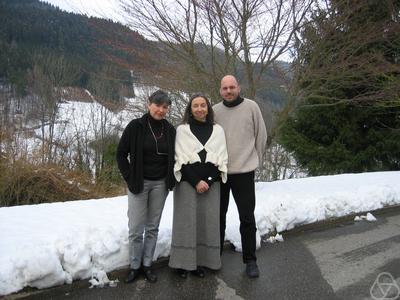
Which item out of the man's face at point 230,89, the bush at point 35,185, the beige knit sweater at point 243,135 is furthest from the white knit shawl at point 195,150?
the bush at point 35,185

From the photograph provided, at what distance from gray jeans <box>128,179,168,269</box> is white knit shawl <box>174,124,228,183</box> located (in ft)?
0.85

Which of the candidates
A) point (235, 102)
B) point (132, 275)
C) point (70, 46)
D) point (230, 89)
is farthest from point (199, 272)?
point (70, 46)

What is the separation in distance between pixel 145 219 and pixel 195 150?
33.0 inches

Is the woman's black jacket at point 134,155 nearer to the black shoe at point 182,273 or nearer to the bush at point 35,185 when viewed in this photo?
the black shoe at point 182,273

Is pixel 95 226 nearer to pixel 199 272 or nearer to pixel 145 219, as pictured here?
pixel 145 219

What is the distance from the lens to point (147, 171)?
3.62 metres

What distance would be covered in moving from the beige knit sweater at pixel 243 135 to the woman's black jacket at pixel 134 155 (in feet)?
2.00

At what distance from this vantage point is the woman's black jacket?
3.55 m

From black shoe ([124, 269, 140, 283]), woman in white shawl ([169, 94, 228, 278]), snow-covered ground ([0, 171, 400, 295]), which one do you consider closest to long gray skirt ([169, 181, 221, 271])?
woman in white shawl ([169, 94, 228, 278])

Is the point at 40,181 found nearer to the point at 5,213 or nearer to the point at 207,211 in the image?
the point at 5,213

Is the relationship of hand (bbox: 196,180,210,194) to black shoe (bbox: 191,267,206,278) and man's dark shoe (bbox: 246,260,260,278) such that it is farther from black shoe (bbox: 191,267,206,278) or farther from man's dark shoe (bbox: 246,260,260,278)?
man's dark shoe (bbox: 246,260,260,278)

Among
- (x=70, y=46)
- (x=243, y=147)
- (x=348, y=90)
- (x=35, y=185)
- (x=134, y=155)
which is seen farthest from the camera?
(x=70, y=46)

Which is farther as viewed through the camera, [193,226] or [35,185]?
[35,185]

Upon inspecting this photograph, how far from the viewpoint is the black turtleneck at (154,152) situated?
11.8ft
